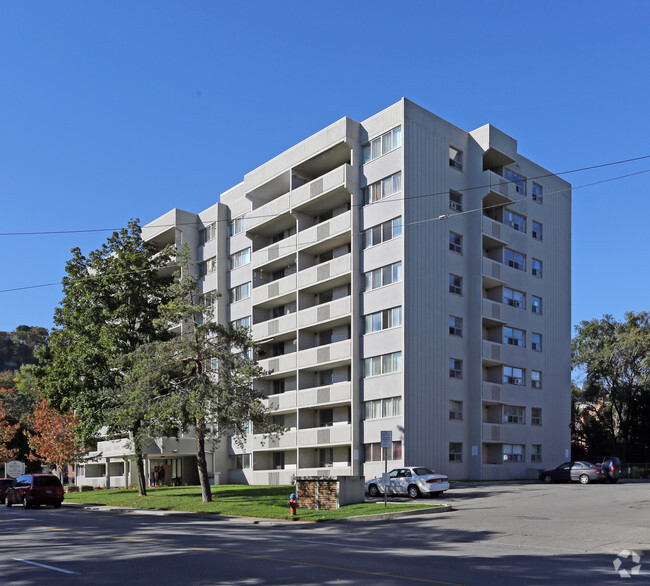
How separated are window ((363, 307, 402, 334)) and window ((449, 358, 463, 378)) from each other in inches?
177

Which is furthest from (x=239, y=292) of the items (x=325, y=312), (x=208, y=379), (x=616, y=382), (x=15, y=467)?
(x=616, y=382)

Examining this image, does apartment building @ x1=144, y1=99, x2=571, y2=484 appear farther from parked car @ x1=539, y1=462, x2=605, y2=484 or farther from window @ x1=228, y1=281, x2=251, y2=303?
parked car @ x1=539, y1=462, x2=605, y2=484

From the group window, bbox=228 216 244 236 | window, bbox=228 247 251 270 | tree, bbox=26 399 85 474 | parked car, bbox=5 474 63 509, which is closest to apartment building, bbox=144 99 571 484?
window, bbox=228 247 251 270

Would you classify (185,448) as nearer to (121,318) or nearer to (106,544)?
(121,318)

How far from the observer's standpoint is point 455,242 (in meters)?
45.4

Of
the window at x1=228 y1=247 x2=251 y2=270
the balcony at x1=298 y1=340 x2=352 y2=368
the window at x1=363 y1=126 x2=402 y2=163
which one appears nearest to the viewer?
the window at x1=363 y1=126 x2=402 y2=163

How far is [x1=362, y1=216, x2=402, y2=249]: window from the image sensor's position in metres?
42.6

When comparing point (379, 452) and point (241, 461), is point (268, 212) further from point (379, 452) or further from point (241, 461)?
point (379, 452)

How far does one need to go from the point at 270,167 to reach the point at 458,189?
1400 centimetres

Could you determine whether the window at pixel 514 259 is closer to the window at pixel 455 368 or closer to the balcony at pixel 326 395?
the window at pixel 455 368

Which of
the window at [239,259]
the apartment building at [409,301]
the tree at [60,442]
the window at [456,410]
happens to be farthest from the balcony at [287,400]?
Answer: the tree at [60,442]

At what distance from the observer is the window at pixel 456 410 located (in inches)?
1713

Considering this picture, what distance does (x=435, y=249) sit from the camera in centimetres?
4356

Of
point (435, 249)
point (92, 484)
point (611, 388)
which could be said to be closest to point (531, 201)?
point (435, 249)
